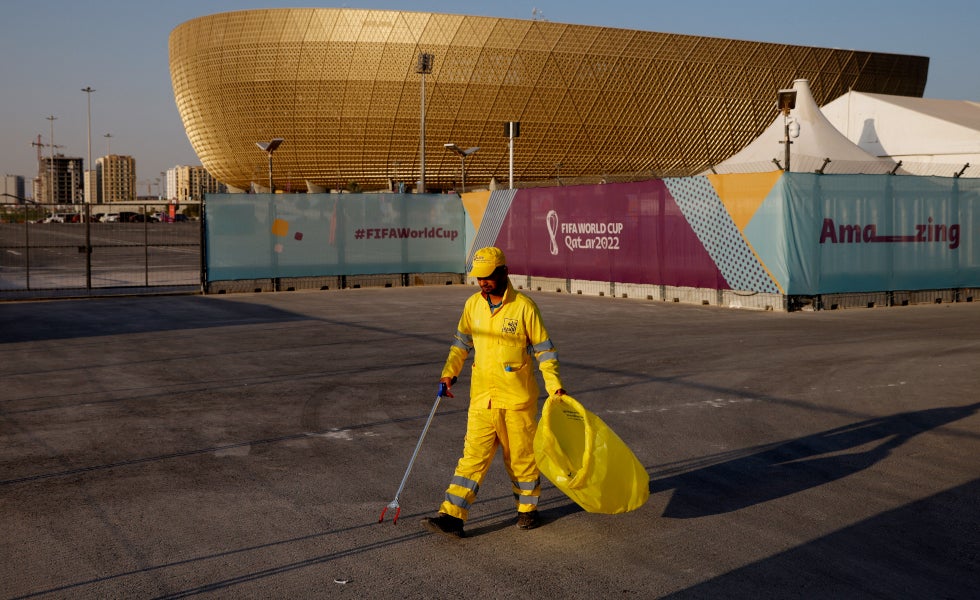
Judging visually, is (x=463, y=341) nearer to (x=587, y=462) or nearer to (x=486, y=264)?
(x=486, y=264)

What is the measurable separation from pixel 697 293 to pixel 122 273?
65.8 feet

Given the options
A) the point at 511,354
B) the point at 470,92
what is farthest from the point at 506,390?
the point at 470,92

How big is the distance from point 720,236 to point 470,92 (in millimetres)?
66396

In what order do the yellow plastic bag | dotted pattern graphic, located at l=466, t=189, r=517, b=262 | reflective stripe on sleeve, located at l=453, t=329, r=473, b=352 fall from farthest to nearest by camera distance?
dotted pattern graphic, located at l=466, t=189, r=517, b=262
reflective stripe on sleeve, located at l=453, t=329, r=473, b=352
the yellow plastic bag

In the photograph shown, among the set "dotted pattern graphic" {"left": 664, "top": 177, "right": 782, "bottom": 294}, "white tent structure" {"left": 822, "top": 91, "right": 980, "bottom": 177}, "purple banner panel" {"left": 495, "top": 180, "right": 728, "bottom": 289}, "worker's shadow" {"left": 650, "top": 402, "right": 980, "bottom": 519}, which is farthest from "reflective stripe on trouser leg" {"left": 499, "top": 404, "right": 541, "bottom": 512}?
"white tent structure" {"left": 822, "top": 91, "right": 980, "bottom": 177}

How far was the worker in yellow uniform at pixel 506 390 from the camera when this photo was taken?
5.77m

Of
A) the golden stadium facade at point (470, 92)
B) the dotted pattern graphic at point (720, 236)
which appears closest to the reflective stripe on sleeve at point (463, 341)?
the dotted pattern graphic at point (720, 236)

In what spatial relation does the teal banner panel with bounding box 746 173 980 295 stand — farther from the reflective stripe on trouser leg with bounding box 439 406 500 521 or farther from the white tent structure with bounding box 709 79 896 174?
the reflective stripe on trouser leg with bounding box 439 406 500 521

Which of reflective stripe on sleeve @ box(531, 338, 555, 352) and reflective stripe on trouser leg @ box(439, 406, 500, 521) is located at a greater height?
reflective stripe on sleeve @ box(531, 338, 555, 352)

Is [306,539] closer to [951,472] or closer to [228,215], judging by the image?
[951,472]

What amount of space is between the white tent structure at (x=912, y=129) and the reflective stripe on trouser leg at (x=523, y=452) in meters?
30.9

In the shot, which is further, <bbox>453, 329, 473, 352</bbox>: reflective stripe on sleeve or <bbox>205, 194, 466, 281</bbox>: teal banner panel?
<bbox>205, 194, 466, 281</bbox>: teal banner panel

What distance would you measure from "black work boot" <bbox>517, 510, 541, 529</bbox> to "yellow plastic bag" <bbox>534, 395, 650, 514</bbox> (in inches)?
10.3

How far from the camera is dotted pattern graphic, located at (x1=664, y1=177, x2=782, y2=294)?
2012 centimetres
